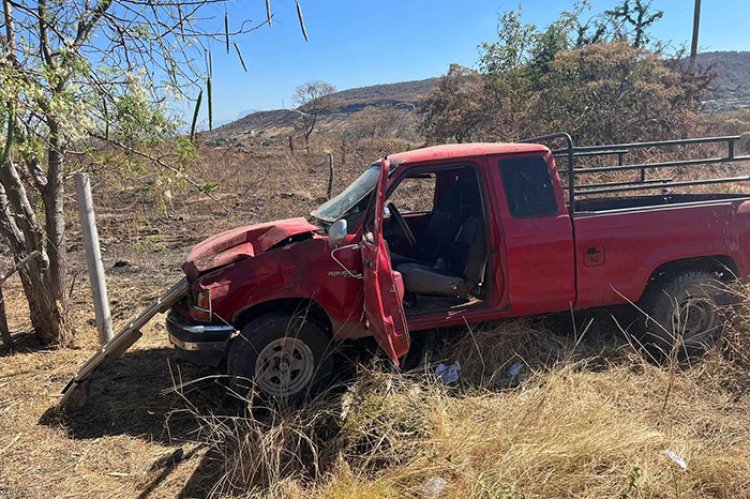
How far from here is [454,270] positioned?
4781 millimetres

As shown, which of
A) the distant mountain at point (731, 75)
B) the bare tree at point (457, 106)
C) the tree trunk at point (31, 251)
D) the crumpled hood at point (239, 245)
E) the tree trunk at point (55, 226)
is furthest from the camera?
the distant mountain at point (731, 75)

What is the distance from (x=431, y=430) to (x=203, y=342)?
173 cm

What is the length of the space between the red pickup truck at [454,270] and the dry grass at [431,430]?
34 centimetres

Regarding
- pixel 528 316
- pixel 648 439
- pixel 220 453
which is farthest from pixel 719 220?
pixel 220 453

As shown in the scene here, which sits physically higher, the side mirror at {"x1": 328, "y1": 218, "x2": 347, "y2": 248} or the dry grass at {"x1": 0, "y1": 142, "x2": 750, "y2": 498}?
the side mirror at {"x1": 328, "y1": 218, "x2": 347, "y2": 248}

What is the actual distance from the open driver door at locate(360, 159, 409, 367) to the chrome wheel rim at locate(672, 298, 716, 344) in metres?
2.49

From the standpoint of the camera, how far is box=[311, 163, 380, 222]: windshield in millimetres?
4250

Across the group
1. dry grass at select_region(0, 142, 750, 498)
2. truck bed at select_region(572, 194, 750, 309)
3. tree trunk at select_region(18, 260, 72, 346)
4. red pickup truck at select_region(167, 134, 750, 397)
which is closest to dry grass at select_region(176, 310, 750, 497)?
dry grass at select_region(0, 142, 750, 498)

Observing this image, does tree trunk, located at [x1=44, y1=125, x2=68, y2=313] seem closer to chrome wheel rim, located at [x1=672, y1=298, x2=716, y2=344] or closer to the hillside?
chrome wheel rim, located at [x1=672, y1=298, x2=716, y2=344]

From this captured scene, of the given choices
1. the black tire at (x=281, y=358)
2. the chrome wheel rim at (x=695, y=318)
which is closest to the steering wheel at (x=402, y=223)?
the black tire at (x=281, y=358)

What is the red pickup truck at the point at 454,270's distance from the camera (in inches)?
150

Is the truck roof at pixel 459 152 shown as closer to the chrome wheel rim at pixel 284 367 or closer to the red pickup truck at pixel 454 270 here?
the red pickup truck at pixel 454 270

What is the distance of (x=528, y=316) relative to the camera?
441 centimetres

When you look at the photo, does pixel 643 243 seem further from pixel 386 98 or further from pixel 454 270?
pixel 386 98
